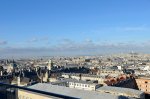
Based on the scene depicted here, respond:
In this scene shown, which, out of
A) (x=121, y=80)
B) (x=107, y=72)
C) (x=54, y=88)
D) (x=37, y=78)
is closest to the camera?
(x=54, y=88)

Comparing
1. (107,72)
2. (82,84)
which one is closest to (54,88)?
(82,84)

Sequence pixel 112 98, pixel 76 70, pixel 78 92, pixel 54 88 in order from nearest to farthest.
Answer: pixel 112 98 < pixel 78 92 < pixel 54 88 < pixel 76 70

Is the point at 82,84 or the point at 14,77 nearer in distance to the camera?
the point at 82,84

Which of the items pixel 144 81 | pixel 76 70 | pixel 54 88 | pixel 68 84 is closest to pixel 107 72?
pixel 76 70

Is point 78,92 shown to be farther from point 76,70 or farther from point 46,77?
point 76,70

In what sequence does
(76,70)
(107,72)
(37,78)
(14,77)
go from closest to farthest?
1. (14,77)
2. (37,78)
3. (107,72)
4. (76,70)

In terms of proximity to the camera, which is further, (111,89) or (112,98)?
(111,89)

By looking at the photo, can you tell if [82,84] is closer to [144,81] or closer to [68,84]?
[68,84]

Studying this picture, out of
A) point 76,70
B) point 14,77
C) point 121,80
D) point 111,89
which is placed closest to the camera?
point 111,89
